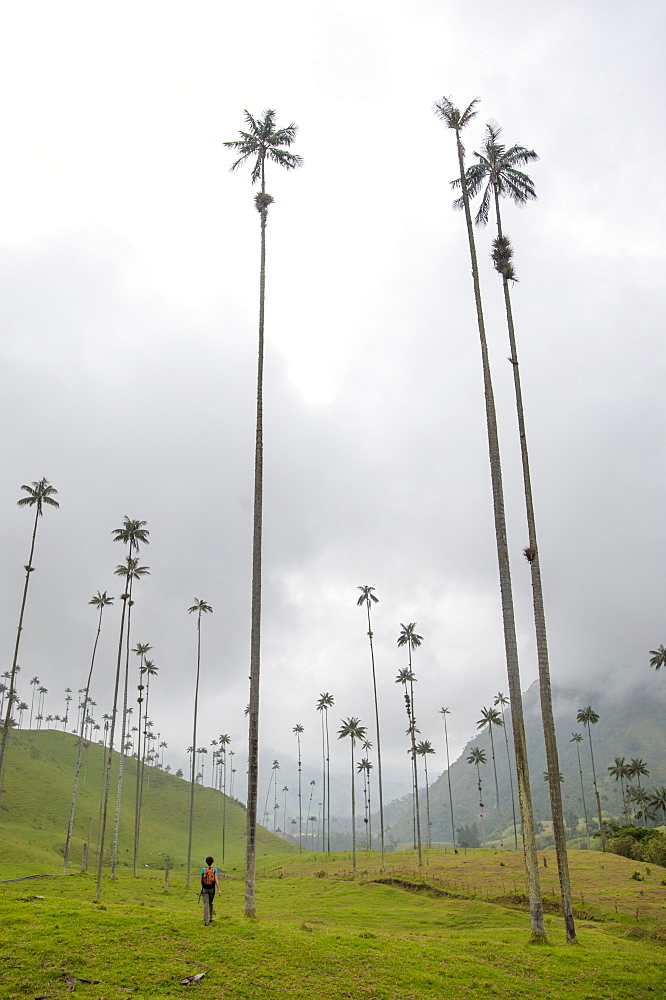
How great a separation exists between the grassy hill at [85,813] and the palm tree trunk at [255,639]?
70652 mm

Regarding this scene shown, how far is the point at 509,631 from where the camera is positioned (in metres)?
27.9

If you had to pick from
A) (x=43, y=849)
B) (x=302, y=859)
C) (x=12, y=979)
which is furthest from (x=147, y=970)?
(x=302, y=859)

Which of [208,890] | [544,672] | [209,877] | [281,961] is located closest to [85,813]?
[208,890]

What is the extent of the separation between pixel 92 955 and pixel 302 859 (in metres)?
122

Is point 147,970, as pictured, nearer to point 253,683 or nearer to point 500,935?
point 253,683

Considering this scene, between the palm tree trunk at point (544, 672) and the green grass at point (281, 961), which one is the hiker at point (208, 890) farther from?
the palm tree trunk at point (544, 672)

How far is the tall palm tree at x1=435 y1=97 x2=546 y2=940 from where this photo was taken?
1013 inches

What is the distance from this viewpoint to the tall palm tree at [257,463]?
29.2m

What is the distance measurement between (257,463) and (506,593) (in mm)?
15257

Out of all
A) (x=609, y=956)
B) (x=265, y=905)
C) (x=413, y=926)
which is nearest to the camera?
(x=609, y=956)

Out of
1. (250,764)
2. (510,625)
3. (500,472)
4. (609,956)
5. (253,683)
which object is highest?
(500,472)

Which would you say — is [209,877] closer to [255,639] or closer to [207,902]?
[207,902]

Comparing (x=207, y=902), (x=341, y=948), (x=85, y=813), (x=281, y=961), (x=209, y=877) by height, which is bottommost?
(x=85, y=813)

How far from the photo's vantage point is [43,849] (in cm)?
9956
